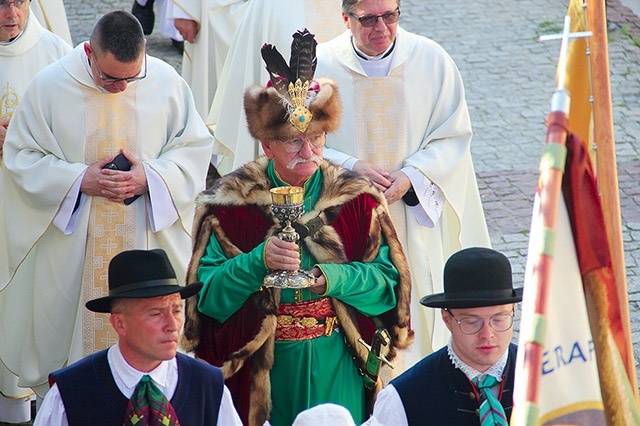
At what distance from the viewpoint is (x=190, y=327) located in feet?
16.4

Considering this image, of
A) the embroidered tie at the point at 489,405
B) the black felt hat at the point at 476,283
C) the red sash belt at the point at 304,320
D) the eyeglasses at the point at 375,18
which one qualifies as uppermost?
the eyeglasses at the point at 375,18

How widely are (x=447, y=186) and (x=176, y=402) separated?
2.63 metres

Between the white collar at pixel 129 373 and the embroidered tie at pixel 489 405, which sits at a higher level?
the white collar at pixel 129 373

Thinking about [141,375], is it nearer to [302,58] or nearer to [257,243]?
[257,243]

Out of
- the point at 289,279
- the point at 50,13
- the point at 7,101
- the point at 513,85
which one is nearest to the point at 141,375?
the point at 289,279

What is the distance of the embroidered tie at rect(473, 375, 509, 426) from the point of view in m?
4.07

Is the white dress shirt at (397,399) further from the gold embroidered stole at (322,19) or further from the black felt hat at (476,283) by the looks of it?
the gold embroidered stole at (322,19)

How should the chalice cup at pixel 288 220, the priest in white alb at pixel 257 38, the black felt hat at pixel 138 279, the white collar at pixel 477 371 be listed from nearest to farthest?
1. the white collar at pixel 477 371
2. the black felt hat at pixel 138 279
3. the chalice cup at pixel 288 220
4. the priest in white alb at pixel 257 38

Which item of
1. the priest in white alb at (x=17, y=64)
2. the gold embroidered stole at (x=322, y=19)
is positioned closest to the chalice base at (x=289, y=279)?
the priest in white alb at (x=17, y=64)

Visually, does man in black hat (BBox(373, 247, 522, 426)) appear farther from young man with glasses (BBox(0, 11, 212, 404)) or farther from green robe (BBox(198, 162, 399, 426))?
young man with glasses (BBox(0, 11, 212, 404))

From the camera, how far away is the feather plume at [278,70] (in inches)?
185

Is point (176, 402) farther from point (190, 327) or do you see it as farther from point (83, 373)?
point (190, 327)

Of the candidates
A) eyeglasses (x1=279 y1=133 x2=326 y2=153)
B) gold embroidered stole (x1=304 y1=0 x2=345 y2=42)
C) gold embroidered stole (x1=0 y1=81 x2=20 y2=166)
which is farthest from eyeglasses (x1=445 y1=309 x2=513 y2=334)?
gold embroidered stole (x1=304 y1=0 x2=345 y2=42)

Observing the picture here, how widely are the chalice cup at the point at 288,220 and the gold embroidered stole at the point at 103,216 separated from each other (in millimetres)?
2059
